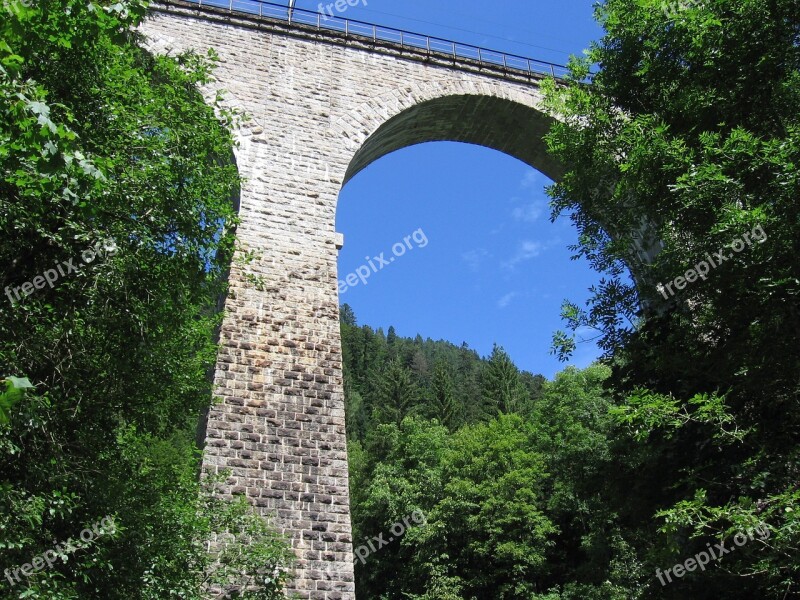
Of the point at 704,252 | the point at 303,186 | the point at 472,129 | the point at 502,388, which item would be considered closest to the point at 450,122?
the point at 472,129

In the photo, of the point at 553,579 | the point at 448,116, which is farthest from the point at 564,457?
the point at 448,116

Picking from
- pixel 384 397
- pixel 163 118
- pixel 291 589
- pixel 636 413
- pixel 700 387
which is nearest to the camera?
pixel 636 413

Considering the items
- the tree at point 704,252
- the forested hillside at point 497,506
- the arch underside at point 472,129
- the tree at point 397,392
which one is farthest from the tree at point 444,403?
Answer: the tree at point 704,252

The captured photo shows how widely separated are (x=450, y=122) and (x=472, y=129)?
509 millimetres

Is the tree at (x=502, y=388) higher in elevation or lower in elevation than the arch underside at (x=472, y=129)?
higher

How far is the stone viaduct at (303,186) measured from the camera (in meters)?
8.50

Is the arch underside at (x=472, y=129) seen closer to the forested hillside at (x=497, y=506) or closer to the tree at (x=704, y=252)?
the tree at (x=704, y=252)

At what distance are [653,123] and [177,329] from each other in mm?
5371

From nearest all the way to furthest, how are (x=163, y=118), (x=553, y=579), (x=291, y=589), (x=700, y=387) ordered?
(x=163, y=118)
(x=700, y=387)
(x=291, y=589)
(x=553, y=579)

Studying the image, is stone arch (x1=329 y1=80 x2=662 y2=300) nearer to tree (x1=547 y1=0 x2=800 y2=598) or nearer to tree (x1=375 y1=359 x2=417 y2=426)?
tree (x1=547 y1=0 x2=800 y2=598)

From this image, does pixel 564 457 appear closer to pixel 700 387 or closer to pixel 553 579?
pixel 553 579

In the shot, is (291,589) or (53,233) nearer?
(53,233)

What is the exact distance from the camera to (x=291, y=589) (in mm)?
7840

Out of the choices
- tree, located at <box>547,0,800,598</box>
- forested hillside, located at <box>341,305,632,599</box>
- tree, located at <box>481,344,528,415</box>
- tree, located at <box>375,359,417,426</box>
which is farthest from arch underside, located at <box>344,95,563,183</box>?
tree, located at <box>375,359,417,426</box>
